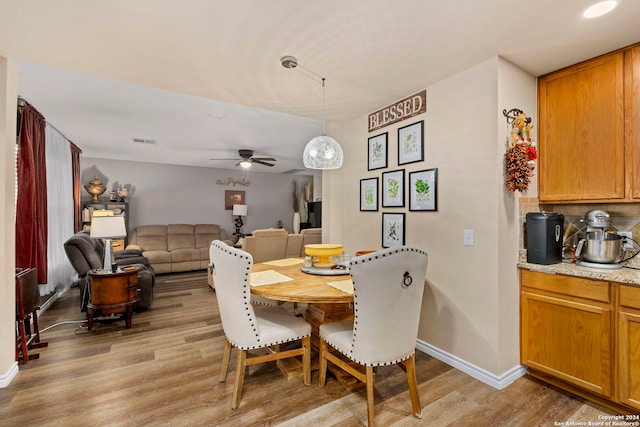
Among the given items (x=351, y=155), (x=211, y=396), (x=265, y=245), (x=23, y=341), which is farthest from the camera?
(x=265, y=245)

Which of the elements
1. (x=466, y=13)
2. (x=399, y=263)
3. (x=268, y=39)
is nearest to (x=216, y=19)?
(x=268, y=39)

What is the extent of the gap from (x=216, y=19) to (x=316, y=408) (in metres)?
2.41

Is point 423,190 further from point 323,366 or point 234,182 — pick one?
point 234,182

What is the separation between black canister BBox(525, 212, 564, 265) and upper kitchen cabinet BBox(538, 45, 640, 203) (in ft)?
0.90

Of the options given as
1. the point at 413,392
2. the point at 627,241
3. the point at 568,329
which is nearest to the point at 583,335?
the point at 568,329

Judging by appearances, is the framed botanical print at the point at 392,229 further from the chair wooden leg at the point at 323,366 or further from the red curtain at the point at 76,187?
the red curtain at the point at 76,187

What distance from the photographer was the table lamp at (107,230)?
10.3 feet

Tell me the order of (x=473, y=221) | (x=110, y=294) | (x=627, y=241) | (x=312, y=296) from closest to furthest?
(x=312, y=296) < (x=627, y=241) < (x=473, y=221) < (x=110, y=294)

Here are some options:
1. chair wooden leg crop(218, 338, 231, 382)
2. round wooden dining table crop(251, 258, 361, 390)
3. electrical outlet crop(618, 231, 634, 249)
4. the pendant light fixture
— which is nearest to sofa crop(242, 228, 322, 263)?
round wooden dining table crop(251, 258, 361, 390)

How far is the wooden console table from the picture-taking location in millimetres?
3084

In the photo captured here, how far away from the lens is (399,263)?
1.62 m

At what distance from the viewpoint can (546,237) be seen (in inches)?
82.7

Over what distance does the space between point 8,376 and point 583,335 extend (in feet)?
12.9

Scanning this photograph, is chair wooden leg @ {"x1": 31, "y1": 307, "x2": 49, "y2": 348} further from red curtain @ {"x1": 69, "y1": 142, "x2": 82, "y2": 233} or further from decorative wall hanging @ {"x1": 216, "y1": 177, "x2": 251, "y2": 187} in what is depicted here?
decorative wall hanging @ {"x1": 216, "y1": 177, "x2": 251, "y2": 187}
